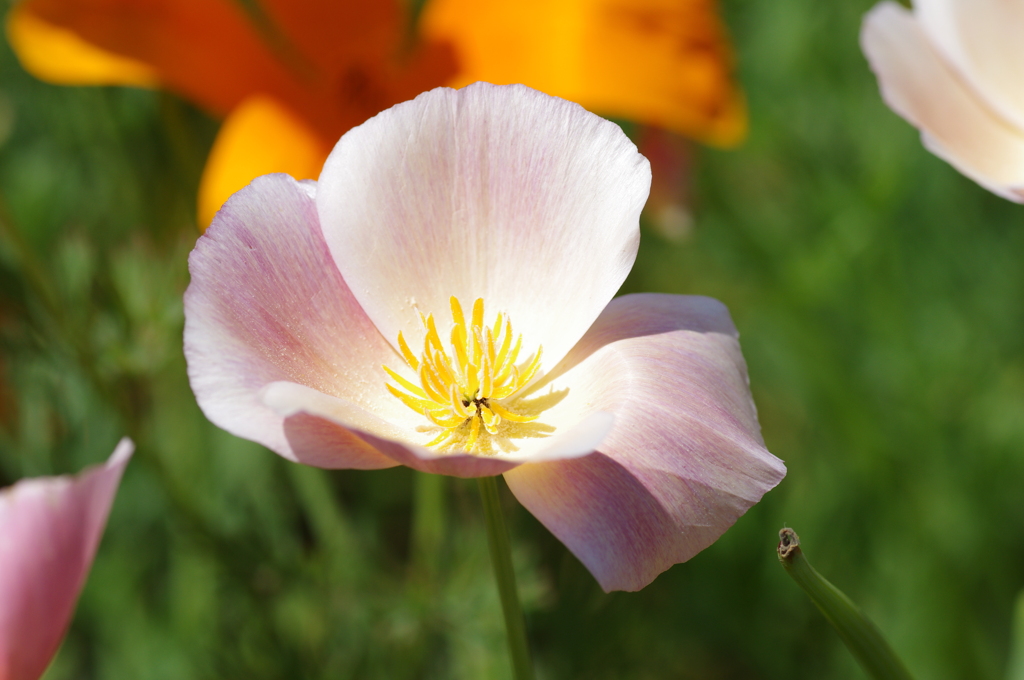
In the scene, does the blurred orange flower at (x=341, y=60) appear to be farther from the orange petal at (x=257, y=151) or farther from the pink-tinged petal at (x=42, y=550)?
the pink-tinged petal at (x=42, y=550)

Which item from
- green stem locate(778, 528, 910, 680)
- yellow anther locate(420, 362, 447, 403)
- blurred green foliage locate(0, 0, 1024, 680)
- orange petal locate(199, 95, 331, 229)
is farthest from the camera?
blurred green foliage locate(0, 0, 1024, 680)

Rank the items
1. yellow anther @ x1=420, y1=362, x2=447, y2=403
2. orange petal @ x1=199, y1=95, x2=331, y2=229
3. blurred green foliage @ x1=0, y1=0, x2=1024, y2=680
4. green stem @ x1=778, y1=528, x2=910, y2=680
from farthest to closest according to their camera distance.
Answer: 1. blurred green foliage @ x1=0, y1=0, x2=1024, y2=680
2. orange petal @ x1=199, y1=95, x2=331, y2=229
3. yellow anther @ x1=420, y1=362, x2=447, y2=403
4. green stem @ x1=778, y1=528, x2=910, y2=680

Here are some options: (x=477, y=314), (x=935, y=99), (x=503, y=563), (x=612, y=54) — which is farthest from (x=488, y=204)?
(x=612, y=54)

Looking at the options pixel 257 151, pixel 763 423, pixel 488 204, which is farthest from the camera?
pixel 763 423

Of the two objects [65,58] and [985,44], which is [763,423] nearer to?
[985,44]

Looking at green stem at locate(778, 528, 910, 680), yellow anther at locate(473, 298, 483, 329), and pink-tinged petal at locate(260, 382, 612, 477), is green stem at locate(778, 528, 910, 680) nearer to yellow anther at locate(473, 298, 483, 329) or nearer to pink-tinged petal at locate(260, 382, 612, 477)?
pink-tinged petal at locate(260, 382, 612, 477)

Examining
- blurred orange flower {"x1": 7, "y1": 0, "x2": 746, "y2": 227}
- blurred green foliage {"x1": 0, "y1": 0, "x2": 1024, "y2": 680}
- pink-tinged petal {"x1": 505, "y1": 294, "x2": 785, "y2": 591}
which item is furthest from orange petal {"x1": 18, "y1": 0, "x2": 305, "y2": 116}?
pink-tinged petal {"x1": 505, "y1": 294, "x2": 785, "y2": 591}

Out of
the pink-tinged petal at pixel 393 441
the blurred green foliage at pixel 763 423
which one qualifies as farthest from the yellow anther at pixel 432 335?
the blurred green foliage at pixel 763 423
